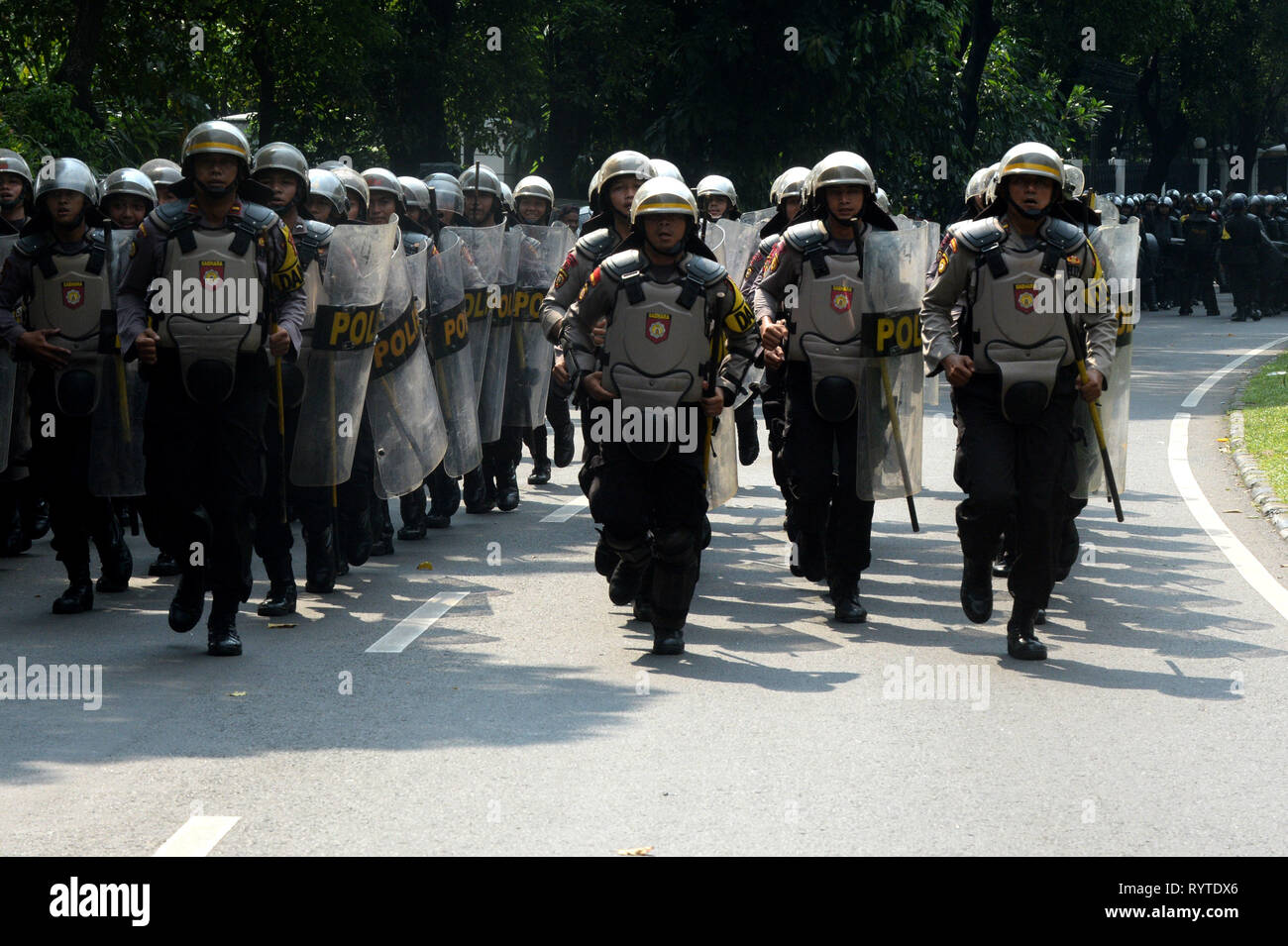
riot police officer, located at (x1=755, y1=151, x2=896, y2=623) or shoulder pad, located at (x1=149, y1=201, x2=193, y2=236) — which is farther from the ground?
shoulder pad, located at (x1=149, y1=201, x2=193, y2=236)

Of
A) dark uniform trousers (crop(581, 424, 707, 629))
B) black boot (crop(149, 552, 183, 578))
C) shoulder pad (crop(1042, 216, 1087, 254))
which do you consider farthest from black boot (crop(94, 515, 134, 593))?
shoulder pad (crop(1042, 216, 1087, 254))

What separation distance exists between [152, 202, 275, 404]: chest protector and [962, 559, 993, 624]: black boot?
3.07 meters

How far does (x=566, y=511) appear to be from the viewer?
1244 centimetres

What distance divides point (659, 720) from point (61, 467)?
3602 millimetres

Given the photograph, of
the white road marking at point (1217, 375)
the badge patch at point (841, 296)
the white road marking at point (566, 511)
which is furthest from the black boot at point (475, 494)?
the white road marking at point (1217, 375)

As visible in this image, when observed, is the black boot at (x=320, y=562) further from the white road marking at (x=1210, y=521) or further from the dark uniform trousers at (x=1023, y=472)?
the white road marking at (x=1210, y=521)

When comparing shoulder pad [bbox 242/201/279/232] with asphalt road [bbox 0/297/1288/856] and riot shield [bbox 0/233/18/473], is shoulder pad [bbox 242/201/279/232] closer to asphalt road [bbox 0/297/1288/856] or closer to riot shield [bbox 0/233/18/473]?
asphalt road [bbox 0/297/1288/856]

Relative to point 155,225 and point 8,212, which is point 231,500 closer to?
point 155,225

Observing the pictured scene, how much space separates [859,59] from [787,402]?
1675 centimetres

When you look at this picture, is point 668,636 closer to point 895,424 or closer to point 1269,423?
point 895,424

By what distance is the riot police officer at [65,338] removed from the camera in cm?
899

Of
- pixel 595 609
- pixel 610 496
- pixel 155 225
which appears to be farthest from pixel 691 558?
pixel 155 225

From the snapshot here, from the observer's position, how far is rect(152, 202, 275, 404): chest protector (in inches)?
305

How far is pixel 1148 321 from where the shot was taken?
32.6m
